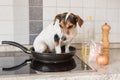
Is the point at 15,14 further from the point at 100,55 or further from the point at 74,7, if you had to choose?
the point at 100,55

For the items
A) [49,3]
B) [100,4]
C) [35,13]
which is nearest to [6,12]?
[35,13]

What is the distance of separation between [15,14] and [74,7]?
1.36 ft

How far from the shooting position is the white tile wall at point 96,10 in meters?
1.55

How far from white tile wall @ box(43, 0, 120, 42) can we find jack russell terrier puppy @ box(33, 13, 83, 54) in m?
0.30

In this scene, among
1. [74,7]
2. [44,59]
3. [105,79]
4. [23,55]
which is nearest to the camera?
[105,79]

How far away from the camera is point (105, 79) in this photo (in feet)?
3.56

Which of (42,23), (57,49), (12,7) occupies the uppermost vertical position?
(12,7)

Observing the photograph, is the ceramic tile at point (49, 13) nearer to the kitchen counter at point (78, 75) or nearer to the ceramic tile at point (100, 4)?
the ceramic tile at point (100, 4)

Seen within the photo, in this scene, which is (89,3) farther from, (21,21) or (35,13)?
(21,21)

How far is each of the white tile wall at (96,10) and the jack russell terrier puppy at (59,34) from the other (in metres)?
0.30

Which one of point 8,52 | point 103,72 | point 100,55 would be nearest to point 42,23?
point 8,52

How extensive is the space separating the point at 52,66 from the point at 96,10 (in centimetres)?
61

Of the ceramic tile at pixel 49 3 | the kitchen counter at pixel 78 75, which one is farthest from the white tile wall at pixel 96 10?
the kitchen counter at pixel 78 75

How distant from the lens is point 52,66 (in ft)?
3.92
